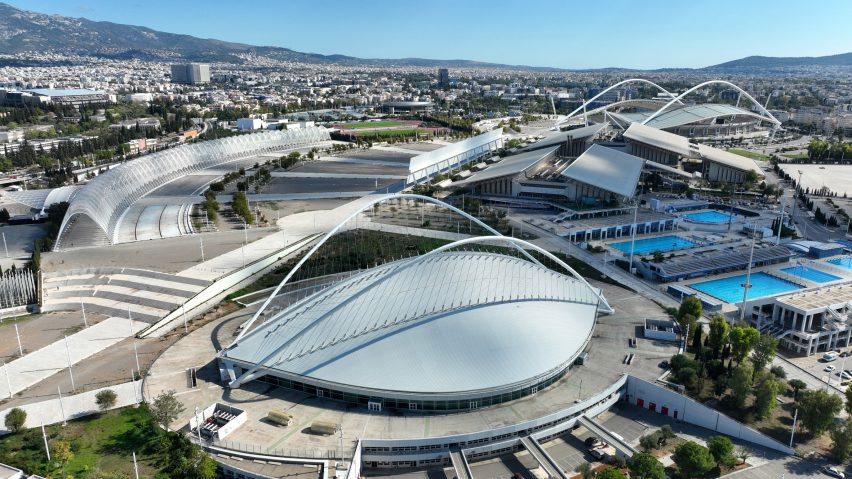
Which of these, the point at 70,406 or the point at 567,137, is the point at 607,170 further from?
the point at 70,406

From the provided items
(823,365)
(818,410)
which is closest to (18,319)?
(818,410)

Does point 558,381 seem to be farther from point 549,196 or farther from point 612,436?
point 549,196

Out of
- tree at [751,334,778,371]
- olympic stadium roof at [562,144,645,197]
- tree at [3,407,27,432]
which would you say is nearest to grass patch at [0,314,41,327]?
tree at [3,407,27,432]

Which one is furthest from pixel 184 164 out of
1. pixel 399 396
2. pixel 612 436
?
pixel 612 436

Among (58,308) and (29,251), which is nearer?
(58,308)

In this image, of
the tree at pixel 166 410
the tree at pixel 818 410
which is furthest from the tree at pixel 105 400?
the tree at pixel 818 410

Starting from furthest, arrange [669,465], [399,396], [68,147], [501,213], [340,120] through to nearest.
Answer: [340,120] → [68,147] → [501,213] → [399,396] → [669,465]
